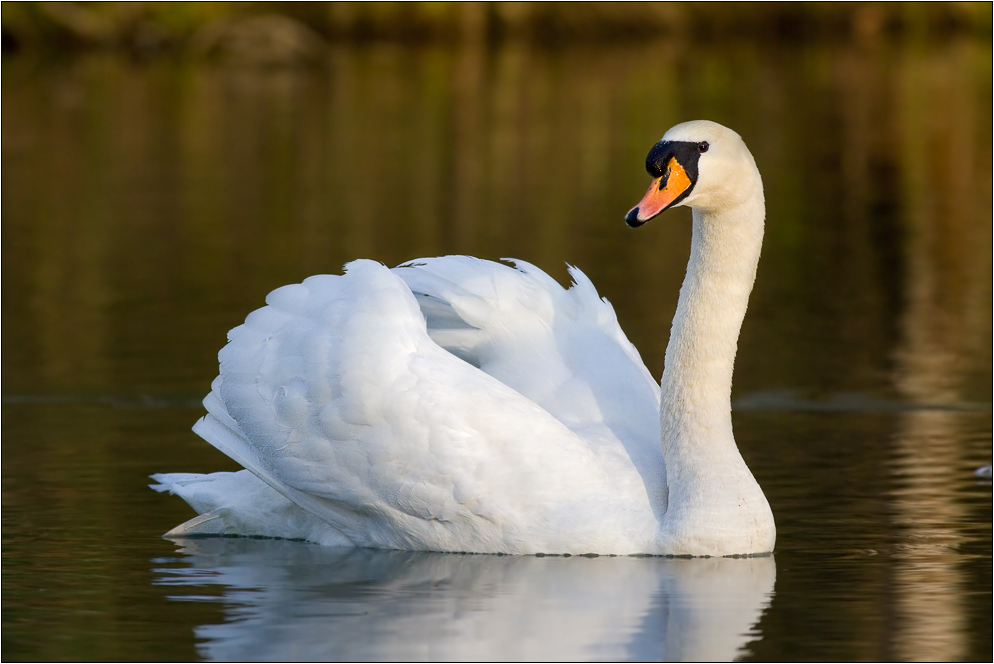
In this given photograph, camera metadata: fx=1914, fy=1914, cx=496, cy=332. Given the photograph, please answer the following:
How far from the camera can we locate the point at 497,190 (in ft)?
70.9

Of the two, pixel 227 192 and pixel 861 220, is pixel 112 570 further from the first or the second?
pixel 227 192

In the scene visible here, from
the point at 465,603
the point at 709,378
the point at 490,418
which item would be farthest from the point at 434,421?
the point at 709,378

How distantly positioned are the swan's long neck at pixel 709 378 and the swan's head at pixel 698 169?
115 mm

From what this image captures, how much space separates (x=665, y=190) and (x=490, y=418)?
3.37 ft

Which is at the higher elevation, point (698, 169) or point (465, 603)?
point (698, 169)

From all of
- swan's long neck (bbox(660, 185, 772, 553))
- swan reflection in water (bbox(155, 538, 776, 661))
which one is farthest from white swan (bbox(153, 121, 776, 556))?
swan reflection in water (bbox(155, 538, 776, 661))

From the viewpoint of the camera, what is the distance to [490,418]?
6863 mm

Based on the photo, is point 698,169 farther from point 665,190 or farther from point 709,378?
point 709,378

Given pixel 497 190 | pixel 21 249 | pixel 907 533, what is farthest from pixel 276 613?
pixel 497 190

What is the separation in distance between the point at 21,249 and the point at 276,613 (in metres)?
11.2

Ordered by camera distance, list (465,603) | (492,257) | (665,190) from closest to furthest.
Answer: (465,603) → (665,190) → (492,257)

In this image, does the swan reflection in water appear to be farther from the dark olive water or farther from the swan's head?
the swan's head

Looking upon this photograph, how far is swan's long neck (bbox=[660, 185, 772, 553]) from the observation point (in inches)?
278

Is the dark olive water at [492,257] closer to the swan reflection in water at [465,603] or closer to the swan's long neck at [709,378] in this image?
the swan reflection in water at [465,603]
